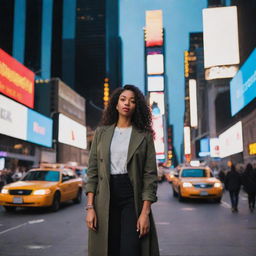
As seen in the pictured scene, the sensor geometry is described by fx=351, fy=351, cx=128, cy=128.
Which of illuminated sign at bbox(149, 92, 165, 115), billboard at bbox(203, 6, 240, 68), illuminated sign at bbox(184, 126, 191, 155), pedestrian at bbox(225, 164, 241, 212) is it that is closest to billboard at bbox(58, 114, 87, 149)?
billboard at bbox(203, 6, 240, 68)

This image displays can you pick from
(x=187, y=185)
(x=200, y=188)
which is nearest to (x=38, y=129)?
(x=187, y=185)

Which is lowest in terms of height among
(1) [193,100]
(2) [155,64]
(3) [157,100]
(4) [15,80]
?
(4) [15,80]

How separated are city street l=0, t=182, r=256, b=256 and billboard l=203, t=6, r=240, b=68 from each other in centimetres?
4778

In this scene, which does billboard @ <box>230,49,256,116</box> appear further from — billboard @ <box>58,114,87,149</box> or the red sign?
the red sign

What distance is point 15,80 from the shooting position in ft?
159

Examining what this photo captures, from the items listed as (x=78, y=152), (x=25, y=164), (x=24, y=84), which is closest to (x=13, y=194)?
(x=24, y=84)

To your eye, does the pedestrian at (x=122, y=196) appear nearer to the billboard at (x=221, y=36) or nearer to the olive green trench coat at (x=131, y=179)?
the olive green trench coat at (x=131, y=179)

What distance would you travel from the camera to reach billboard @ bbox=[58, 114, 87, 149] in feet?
176

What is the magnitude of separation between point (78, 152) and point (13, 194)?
102 meters

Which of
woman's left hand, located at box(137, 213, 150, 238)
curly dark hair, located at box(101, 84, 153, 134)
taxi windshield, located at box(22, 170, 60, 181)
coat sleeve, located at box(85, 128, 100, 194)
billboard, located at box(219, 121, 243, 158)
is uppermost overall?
billboard, located at box(219, 121, 243, 158)

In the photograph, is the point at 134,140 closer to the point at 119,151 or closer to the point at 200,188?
the point at 119,151

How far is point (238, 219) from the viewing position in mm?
10094

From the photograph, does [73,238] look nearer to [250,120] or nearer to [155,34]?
[250,120]

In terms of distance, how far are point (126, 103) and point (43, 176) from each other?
10.6 meters
